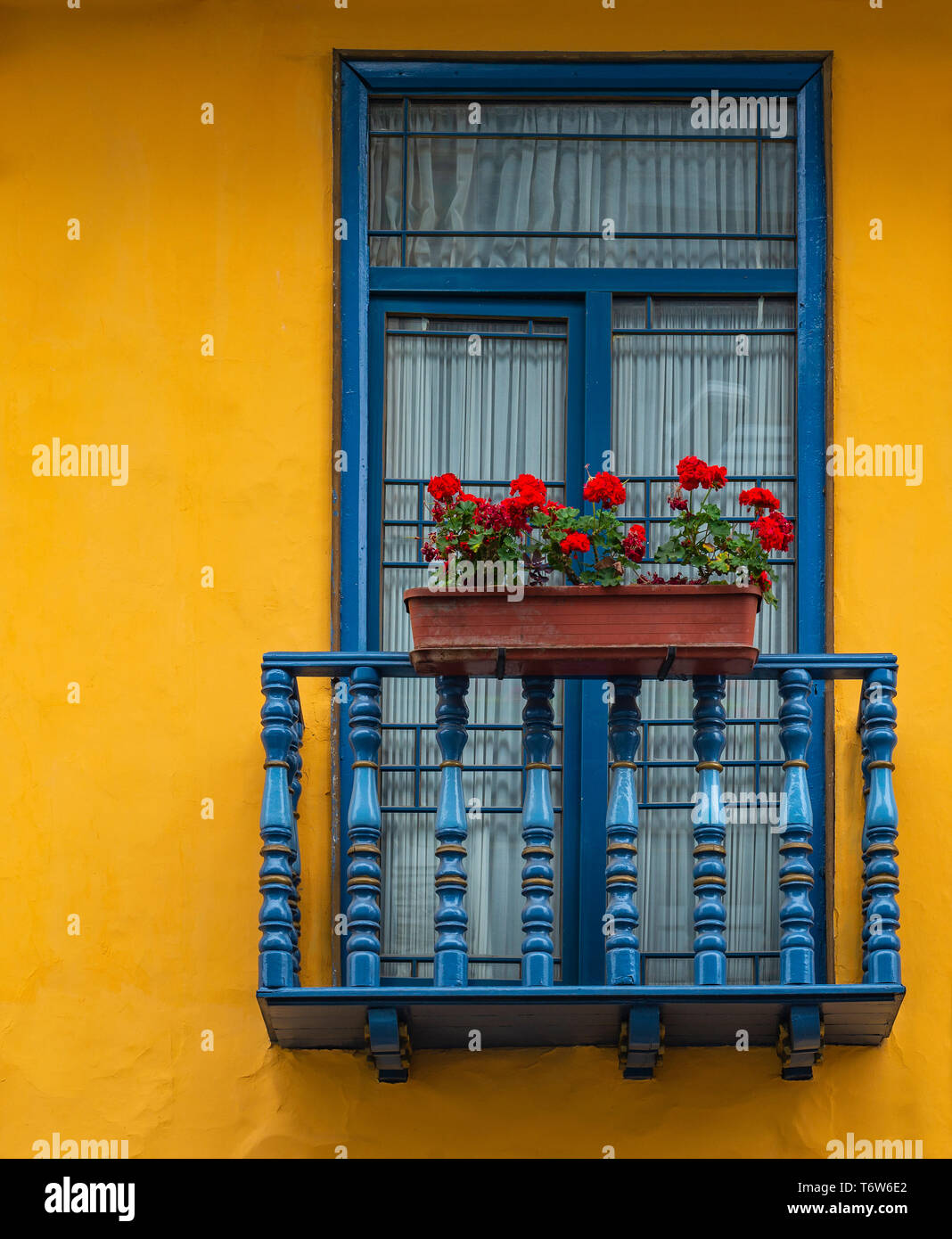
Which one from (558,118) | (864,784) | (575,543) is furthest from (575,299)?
(864,784)

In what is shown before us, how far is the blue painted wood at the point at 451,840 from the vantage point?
625cm

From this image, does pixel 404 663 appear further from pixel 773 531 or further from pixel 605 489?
pixel 773 531

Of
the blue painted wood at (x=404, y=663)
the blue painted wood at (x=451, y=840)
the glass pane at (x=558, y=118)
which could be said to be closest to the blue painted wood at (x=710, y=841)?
the blue painted wood at (x=404, y=663)

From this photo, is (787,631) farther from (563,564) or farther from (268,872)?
(268,872)

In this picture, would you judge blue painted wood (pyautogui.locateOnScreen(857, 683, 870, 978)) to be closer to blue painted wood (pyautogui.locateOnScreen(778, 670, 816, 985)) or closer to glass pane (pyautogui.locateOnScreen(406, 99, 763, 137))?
blue painted wood (pyautogui.locateOnScreen(778, 670, 816, 985))

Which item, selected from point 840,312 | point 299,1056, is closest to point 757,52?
point 840,312

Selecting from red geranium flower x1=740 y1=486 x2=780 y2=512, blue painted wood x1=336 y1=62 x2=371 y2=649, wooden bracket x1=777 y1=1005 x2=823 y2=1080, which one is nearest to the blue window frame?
blue painted wood x1=336 y1=62 x2=371 y2=649

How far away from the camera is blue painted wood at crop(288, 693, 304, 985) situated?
21.3 feet

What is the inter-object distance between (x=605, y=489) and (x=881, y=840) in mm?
1264

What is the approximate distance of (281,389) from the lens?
7.13 meters

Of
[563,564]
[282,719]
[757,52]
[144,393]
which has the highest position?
[757,52]


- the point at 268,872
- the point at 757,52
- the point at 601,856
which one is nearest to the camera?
the point at 268,872

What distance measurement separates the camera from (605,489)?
251 inches

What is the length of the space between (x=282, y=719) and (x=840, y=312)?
226cm
